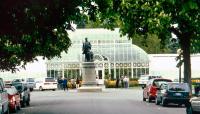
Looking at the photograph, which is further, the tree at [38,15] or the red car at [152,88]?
the red car at [152,88]

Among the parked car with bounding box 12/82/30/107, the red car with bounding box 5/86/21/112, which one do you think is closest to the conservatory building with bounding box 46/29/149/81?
the parked car with bounding box 12/82/30/107

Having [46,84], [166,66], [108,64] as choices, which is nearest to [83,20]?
[46,84]

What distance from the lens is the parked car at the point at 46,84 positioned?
251ft

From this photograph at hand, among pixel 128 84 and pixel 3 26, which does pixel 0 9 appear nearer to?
pixel 3 26

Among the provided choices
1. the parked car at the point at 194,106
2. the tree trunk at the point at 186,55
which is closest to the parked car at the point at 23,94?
the tree trunk at the point at 186,55

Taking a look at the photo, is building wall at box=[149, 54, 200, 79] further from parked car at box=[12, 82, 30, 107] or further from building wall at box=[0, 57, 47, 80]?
parked car at box=[12, 82, 30, 107]

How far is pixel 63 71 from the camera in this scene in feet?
300

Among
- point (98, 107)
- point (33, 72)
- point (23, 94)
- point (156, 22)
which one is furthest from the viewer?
point (33, 72)

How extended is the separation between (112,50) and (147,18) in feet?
180

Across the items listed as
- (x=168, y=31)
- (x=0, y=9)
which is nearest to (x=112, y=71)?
(x=168, y=31)

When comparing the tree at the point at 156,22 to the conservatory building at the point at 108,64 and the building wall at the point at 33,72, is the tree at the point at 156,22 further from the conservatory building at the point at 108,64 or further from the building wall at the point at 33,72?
the building wall at the point at 33,72

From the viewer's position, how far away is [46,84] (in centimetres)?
7800

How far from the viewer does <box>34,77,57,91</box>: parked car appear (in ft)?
251

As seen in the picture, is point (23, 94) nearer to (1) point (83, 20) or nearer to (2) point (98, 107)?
(2) point (98, 107)
